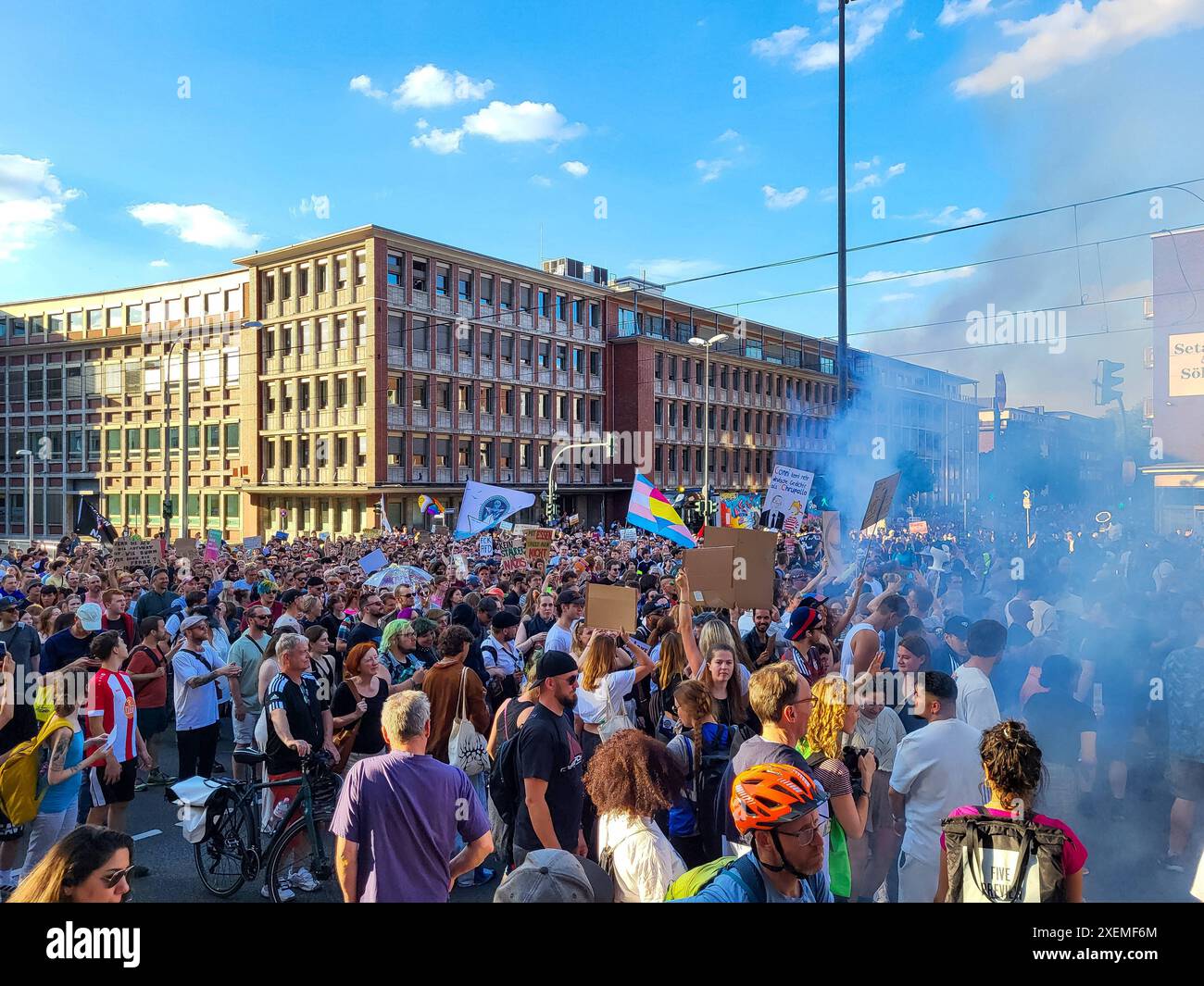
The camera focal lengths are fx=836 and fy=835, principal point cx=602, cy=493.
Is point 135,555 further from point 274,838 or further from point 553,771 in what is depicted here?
point 553,771

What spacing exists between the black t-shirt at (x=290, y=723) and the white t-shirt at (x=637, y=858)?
320 centimetres

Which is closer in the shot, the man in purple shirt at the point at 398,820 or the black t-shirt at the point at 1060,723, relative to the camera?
the man in purple shirt at the point at 398,820

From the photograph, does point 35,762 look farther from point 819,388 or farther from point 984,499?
point 819,388

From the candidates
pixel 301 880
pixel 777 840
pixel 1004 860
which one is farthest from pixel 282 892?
pixel 1004 860

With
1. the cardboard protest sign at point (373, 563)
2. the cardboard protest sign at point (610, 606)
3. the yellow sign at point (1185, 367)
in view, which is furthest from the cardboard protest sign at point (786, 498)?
the yellow sign at point (1185, 367)

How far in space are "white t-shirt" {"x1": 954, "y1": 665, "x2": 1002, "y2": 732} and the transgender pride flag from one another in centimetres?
798

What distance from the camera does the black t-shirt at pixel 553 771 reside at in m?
4.18

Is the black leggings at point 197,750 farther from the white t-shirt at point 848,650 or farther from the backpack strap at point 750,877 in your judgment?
the backpack strap at point 750,877

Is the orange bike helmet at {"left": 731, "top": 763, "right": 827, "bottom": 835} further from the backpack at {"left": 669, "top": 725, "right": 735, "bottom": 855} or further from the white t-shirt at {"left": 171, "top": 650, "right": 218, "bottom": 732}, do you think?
the white t-shirt at {"left": 171, "top": 650, "right": 218, "bottom": 732}

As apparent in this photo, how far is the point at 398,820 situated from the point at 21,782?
2.92m

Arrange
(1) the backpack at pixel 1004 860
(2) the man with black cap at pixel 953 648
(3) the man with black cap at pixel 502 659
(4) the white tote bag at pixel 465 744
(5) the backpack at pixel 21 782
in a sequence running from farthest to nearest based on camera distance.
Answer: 1. (3) the man with black cap at pixel 502 659
2. (2) the man with black cap at pixel 953 648
3. (4) the white tote bag at pixel 465 744
4. (5) the backpack at pixel 21 782
5. (1) the backpack at pixel 1004 860

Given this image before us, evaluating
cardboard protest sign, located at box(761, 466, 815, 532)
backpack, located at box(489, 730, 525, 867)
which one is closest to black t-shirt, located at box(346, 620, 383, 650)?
backpack, located at box(489, 730, 525, 867)

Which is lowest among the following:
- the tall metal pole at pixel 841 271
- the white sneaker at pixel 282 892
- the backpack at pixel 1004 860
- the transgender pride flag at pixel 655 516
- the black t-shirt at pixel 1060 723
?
the white sneaker at pixel 282 892

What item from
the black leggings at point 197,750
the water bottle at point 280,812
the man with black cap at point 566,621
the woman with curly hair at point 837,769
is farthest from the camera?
the man with black cap at point 566,621
